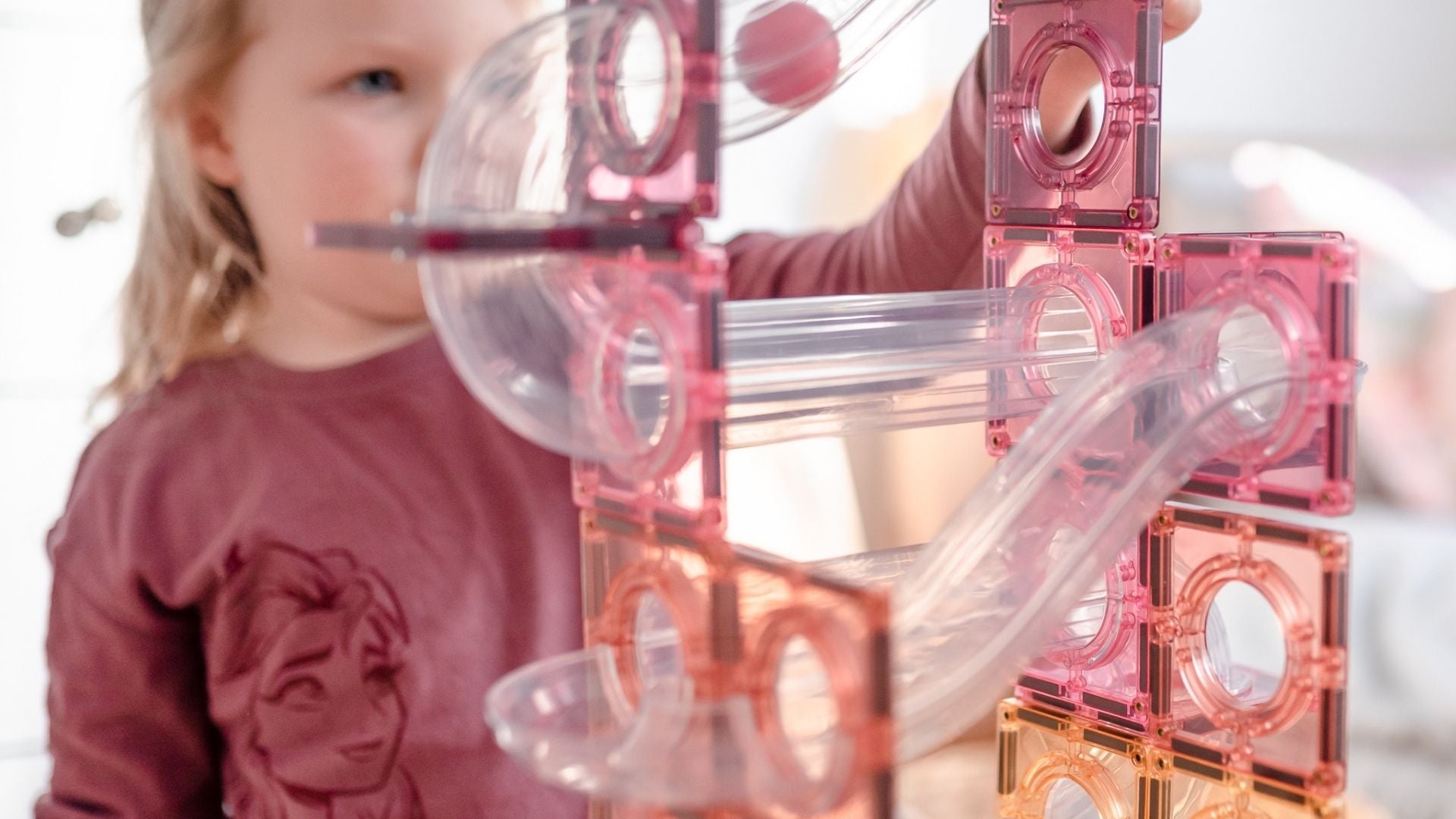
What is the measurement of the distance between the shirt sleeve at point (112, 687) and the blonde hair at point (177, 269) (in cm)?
11

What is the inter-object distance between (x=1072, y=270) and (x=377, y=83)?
0.45 m

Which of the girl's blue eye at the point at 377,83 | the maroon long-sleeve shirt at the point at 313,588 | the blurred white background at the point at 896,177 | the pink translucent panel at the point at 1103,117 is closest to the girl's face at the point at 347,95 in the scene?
the girl's blue eye at the point at 377,83

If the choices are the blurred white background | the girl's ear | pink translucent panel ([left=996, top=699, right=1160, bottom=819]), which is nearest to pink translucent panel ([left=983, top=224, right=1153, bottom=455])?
pink translucent panel ([left=996, top=699, right=1160, bottom=819])

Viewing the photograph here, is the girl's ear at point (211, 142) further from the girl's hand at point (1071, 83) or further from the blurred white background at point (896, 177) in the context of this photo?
the girl's hand at point (1071, 83)

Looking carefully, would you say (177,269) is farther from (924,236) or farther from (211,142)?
(924,236)

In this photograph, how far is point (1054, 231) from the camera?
0.64 metres

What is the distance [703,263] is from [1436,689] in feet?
5.07

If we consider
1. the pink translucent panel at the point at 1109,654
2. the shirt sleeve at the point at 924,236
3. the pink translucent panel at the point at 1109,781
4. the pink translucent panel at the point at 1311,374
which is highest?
the shirt sleeve at the point at 924,236

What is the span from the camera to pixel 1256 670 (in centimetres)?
61

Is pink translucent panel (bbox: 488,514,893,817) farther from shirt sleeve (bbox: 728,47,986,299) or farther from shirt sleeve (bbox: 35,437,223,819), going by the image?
shirt sleeve (bbox: 35,437,223,819)

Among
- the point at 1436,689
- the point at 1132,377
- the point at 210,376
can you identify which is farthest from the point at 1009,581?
the point at 1436,689

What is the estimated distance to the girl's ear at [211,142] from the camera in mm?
943

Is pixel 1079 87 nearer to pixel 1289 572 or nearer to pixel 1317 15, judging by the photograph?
pixel 1289 572

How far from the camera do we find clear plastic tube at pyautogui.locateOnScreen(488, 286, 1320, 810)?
46 cm
